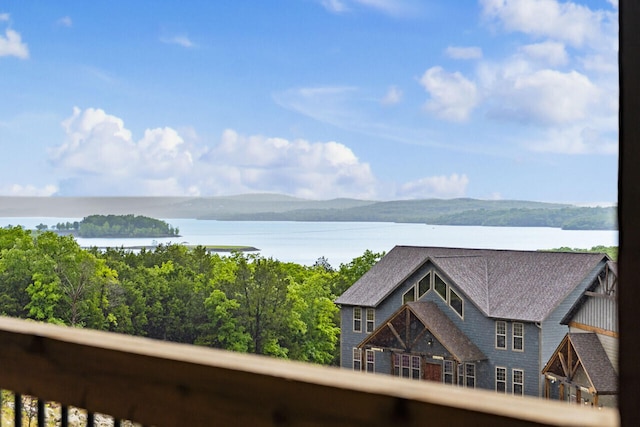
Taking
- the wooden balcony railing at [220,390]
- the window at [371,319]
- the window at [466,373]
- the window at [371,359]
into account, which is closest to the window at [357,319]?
the window at [371,319]

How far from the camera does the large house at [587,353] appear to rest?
298 centimetres

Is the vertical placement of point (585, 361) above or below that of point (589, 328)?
below

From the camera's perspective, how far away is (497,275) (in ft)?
13.0

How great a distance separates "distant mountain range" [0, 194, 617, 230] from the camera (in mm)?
4594

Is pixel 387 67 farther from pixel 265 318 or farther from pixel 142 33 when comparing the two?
pixel 265 318

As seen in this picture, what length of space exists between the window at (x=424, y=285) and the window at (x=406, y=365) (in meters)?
0.36

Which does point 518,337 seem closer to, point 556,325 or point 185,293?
point 556,325

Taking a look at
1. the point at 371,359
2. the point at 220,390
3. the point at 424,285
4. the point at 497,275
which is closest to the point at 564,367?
the point at 497,275

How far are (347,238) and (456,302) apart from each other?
1041 mm

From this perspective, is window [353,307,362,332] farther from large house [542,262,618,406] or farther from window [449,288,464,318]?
large house [542,262,618,406]

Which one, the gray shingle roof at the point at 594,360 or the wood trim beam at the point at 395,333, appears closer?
the gray shingle roof at the point at 594,360

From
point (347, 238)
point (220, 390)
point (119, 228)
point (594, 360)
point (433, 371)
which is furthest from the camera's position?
point (119, 228)

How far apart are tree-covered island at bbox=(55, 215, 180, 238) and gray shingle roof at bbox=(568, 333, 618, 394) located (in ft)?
9.05

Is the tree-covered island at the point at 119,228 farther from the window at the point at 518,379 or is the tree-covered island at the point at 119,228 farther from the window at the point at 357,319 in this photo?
the window at the point at 518,379
